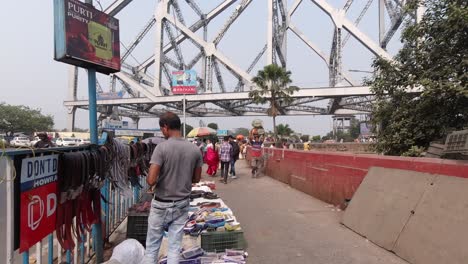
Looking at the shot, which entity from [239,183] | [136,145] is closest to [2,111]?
[239,183]

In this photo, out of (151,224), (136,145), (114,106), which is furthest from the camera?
(114,106)

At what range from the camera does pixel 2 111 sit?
82.6 metres

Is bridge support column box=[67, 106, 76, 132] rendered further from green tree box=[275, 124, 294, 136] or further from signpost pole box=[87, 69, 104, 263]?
signpost pole box=[87, 69, 104, 263]

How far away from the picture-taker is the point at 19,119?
84.0 meters

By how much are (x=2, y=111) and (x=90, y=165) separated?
91332mm

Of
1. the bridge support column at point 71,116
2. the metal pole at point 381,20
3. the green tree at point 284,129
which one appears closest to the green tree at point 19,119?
the bridge support column at point 71,116

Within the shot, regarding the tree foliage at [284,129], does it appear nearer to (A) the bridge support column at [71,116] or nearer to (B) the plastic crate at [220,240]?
(A) the bridge support column at [71,116]

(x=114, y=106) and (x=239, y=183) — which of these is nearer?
(x=239, y=183)

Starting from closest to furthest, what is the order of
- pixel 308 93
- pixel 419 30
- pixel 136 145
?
1. pixel 136 145
2. pixel 419 30
3. pixel 308 93

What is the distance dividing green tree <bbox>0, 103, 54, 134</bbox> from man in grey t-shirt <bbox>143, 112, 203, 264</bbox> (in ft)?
291

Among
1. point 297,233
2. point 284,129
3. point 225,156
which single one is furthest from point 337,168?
point 284,129

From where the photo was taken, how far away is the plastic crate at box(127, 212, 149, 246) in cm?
531

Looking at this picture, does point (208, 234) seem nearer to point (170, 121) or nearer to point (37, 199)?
point (170, 121)

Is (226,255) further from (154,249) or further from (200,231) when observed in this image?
(154,249)
